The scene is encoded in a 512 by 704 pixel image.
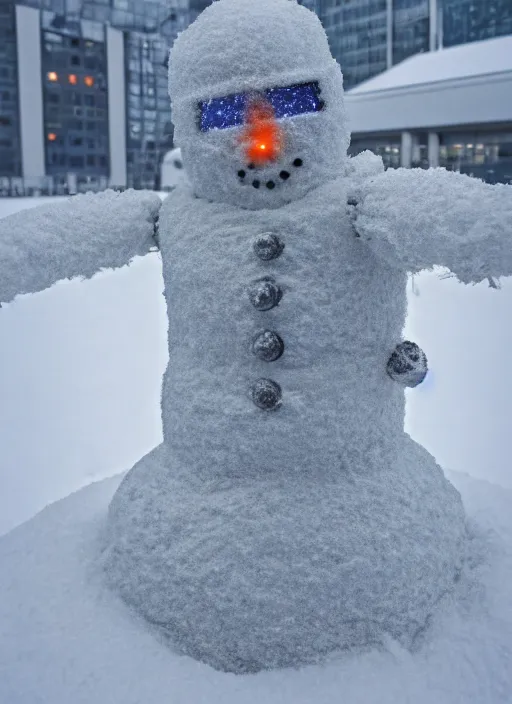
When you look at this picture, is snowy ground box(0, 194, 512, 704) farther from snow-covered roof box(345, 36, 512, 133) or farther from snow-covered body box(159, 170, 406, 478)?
snow-covered roof box(345, 36, 512, 133)

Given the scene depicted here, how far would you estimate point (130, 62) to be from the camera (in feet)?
25.5

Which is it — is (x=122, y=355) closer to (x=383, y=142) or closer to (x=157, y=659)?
(x=157, y=659)

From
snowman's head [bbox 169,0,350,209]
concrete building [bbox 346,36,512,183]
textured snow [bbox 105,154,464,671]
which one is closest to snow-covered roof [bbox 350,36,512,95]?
concrete building [bbox 346,36,512,183]

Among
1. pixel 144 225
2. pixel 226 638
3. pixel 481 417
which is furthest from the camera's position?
pixel 481 417

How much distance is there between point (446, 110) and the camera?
6.64 meters

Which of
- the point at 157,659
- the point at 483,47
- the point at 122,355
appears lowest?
the point at 157,659

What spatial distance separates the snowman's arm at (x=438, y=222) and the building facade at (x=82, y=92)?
6672 millimetres

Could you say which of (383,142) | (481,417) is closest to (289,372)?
(481,417)

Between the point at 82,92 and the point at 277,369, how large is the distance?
7.48 meters

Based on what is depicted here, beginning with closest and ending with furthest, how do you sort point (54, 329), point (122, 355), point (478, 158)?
point (122, 355), point (54, 329), point (478, 158)

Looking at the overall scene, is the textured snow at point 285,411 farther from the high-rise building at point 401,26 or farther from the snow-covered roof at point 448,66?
the high-rise building at point 401,26

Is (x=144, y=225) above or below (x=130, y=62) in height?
below

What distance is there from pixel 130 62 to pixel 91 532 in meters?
7.36

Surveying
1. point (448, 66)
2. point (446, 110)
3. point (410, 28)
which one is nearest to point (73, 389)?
point (446, 110)
